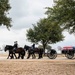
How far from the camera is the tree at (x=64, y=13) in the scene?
1350 inches

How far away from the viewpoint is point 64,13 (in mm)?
34625

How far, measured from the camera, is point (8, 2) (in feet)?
136

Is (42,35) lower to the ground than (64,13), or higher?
higher

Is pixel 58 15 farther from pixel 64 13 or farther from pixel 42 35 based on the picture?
pixel 42 35

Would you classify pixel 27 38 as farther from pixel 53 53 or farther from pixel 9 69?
pixel 9 69

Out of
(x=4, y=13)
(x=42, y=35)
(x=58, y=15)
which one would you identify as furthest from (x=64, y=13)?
(x=42, y=35)

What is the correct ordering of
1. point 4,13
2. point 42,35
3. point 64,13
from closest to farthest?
point 64,13
point 4,13
point 42,35

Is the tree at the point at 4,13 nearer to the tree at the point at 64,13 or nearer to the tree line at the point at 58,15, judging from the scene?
the tree line at the point at 58,15

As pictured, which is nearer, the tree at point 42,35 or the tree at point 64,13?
the tree at point 64,13

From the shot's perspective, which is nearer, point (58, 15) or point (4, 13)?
point (58, 15)

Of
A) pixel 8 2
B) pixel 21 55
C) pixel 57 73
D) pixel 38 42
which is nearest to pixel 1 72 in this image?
pixel 57 73

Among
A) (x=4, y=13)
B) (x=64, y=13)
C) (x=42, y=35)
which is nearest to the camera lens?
(x=64, y=13)

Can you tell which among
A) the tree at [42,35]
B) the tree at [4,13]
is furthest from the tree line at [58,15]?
the tree at [42,35]

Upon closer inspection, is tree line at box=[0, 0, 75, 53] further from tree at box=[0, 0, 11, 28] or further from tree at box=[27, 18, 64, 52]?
tree at box=[27, 18, 64, 52]
